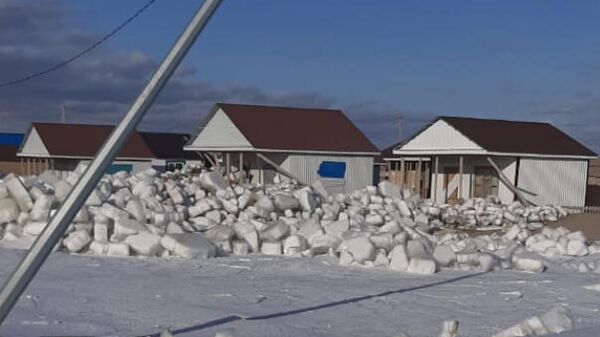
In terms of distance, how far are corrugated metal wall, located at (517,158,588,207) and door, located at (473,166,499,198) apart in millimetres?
1458

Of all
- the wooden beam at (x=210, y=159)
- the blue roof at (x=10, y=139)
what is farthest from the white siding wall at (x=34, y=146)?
the blue roof at (x=10, y=139)

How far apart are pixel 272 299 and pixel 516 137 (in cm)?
2851

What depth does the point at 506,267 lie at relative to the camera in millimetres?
13719

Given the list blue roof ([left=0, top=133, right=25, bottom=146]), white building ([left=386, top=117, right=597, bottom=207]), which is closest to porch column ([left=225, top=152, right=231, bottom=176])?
white building ([left=386, top=117, right=597, bottom=207])

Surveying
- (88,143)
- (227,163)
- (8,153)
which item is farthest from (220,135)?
(8,153)

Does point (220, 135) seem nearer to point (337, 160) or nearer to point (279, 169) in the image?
point (279, 169)

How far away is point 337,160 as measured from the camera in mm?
36344

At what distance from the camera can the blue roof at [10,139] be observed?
217 feet

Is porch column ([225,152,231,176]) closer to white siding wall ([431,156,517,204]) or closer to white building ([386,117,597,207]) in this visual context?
white building ([386,117,597,207])

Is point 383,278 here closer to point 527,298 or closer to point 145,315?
point 527,298

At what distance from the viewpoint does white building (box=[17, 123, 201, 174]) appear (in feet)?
157

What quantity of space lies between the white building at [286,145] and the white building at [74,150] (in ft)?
39.9

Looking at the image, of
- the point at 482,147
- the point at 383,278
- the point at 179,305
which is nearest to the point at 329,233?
the point at 383,278

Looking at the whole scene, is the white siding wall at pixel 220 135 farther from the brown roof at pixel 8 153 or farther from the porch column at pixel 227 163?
the brown roof at pixel 8 153
